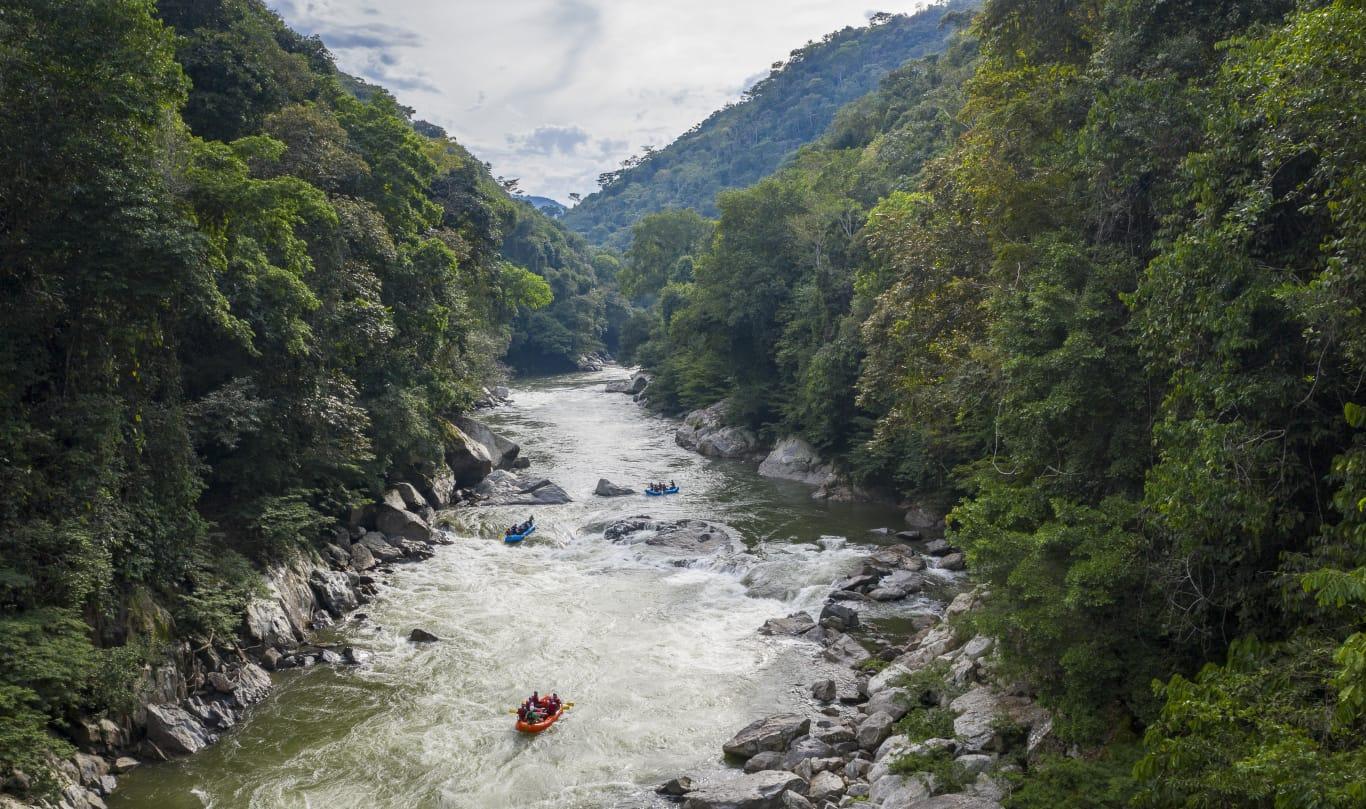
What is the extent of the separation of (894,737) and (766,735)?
5.85 feet

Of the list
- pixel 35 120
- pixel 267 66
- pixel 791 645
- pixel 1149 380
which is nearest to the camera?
pixel 1149 380

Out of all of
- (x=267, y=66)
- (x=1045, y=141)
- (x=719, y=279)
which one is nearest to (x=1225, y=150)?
(x=1045, y=141)

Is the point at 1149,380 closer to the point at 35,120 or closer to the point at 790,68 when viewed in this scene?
the point at 35,120

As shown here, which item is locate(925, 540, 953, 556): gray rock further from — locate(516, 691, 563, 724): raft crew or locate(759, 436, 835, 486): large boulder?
locate(516, 691, 563, 724): raft crew

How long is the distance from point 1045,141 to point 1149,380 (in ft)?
21.0

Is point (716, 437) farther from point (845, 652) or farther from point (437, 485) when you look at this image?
point (845, 652)

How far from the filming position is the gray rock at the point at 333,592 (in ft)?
55.2

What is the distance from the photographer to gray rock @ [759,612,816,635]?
16016 mm

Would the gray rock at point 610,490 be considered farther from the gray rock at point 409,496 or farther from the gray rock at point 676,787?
the gray rock at point 676,787

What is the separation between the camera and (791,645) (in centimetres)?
1550

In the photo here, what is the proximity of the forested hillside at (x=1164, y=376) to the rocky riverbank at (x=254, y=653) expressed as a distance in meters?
11.1

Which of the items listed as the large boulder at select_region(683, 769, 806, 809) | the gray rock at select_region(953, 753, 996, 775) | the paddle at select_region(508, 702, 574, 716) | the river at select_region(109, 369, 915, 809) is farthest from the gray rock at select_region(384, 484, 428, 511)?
the gray rock at select_region(953, 753, 996, 775)

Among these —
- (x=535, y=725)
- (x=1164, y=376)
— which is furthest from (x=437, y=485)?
(x=1164, y=376)

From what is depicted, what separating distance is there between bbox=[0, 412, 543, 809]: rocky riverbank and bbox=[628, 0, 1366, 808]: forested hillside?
438 inches
